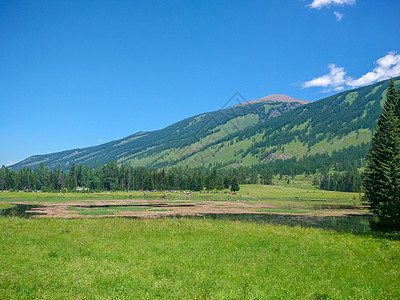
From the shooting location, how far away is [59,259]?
50.9ft

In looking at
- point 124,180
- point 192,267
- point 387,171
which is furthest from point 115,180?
point 192,267

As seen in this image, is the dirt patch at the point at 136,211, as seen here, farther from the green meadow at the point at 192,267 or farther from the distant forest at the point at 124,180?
the distant forest at the point at 124,180

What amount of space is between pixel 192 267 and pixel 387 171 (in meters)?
44.2

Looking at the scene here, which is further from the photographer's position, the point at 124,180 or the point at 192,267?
the point at 124,180

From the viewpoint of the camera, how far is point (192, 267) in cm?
1458

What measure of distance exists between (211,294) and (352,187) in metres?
197

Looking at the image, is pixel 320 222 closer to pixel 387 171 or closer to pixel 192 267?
pixel 387 171

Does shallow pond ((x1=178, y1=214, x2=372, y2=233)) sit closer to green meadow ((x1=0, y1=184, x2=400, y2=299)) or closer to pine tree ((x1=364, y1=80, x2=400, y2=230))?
pine tree ((x1=364, y1=80, x2=400, y2=230))

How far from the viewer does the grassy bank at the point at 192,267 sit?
36.5 ft

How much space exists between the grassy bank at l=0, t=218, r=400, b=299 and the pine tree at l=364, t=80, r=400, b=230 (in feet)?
77.3

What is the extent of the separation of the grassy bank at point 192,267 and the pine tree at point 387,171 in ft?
77.3

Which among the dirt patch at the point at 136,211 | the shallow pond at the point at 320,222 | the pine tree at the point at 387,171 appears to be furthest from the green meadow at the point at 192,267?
the pine tree at the point at 387,171

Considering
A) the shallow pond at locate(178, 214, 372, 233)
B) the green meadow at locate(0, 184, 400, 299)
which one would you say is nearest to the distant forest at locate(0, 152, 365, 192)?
the shallow pond at locate(178, 214, 372, 233)

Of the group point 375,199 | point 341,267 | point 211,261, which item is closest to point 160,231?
point 211,261
